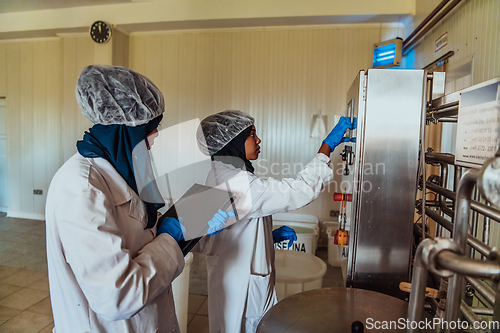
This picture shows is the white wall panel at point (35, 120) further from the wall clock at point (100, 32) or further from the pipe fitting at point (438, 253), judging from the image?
the pipe fitting at point (438, 253)

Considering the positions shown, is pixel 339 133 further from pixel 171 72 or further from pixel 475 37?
pixel 171 72

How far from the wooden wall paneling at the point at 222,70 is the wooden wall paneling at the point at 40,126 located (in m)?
2.59

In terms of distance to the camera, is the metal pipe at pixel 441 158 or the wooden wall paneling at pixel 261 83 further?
the wooden wall paneling at pixel 261 83

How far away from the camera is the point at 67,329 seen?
3.05 ft

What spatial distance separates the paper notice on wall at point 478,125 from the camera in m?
0.81

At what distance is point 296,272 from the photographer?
2178 mm

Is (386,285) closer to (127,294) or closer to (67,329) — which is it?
(127,294)

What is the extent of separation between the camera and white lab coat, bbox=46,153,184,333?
79cm

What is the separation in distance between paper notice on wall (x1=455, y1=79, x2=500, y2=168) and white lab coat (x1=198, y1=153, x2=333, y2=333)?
0.52 meters

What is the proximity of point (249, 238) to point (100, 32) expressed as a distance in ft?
11.8

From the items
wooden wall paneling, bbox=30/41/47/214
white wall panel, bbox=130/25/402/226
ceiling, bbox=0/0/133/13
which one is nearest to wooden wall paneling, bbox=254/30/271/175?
white wall panel, bbox=130/25/402/226

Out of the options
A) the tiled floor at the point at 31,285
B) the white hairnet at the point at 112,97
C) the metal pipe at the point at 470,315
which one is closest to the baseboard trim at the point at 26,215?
the tiled floor at the point at 31,285

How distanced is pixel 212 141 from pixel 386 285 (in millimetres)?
1031

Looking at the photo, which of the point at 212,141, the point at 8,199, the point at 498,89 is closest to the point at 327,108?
the point at 212,141
